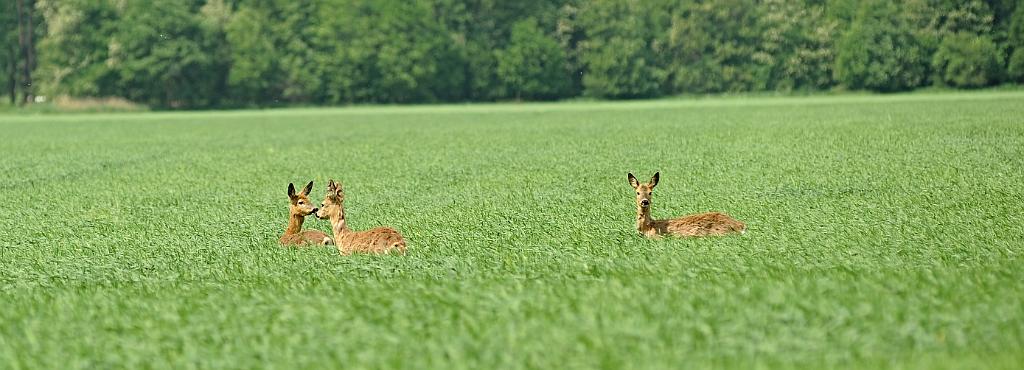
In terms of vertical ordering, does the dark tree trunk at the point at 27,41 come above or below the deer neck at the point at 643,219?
above

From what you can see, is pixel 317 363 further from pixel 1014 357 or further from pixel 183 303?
pixel 1014 357

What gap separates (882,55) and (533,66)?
84.4 feet

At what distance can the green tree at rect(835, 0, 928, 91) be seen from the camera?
8206 cm

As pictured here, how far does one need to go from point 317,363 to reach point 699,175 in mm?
12114

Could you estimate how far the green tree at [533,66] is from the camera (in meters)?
90.1

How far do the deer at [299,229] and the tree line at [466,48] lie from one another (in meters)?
77.6

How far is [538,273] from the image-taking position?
8297 millimetres

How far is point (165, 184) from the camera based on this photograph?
18.6m

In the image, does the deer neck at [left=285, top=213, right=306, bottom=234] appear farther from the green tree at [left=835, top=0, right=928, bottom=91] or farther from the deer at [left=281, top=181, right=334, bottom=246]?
the green tree at [left=835, top=0, right=928, bottom=91]

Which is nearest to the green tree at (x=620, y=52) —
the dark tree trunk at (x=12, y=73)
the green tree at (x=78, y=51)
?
the green tree at (x=78, y=51)

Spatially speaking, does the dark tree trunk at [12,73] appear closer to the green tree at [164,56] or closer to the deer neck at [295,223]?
the green tree at [164,56]

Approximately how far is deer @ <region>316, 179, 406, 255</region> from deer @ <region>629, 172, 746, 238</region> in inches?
81.1

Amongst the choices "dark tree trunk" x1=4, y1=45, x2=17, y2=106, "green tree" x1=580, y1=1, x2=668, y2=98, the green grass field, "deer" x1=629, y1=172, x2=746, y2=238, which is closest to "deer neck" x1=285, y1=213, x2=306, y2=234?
the green grass field

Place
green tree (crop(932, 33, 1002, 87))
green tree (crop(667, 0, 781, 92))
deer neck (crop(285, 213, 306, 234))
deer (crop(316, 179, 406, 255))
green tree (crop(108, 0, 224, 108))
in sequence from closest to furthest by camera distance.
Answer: deer (crop(316, 179, 406, 255))
deer neck (crop(285, 213, 306, 234))
green tree (crop(932, 33, 1002, 87))
green tree (crop(108, 0, 224, 108))
green tree (crop(667, 0, 781, 92))
